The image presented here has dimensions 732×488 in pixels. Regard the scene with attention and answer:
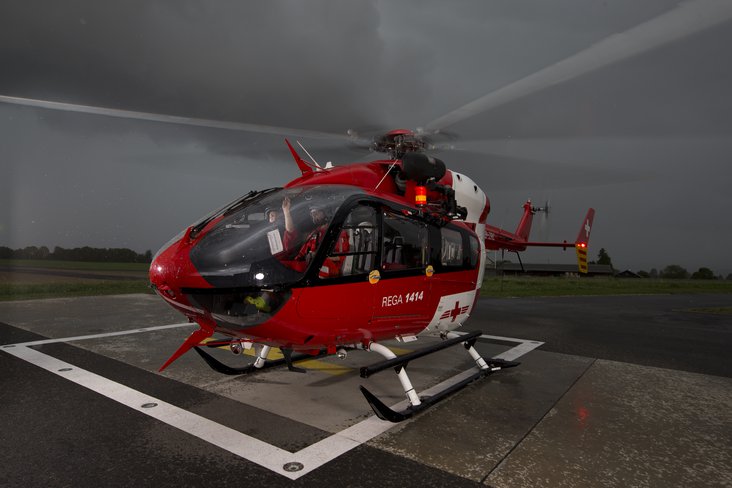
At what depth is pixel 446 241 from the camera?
5.39 metres

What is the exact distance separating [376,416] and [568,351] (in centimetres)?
494

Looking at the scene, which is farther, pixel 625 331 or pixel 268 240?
pixel 625 331

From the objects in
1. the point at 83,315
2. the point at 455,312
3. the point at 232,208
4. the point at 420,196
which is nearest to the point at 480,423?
the point at 455,312

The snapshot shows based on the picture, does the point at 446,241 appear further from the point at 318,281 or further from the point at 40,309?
the point at 40,309

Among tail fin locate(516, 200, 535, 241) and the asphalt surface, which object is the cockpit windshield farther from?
tail fin locate(516, 200, 535, 241)

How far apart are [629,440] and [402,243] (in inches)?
111

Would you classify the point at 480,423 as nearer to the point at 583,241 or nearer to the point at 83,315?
the point at 583,241

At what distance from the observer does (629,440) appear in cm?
388

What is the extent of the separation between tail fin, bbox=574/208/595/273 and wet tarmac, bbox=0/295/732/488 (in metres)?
2.62

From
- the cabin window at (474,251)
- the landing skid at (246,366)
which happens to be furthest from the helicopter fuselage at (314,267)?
the landing skid at (246,366)

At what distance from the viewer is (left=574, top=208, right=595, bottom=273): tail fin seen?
969 cm

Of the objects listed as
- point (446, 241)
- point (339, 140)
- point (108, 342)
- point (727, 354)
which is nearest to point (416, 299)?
point (446, 241)

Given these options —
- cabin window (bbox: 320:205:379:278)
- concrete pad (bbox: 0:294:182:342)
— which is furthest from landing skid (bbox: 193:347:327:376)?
concrete pad (bbox: 0:294:182:342)

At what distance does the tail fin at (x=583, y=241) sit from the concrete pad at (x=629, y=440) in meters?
4.18
